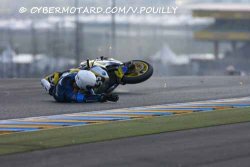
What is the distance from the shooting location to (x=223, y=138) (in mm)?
14594

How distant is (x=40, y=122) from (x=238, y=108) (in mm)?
5551

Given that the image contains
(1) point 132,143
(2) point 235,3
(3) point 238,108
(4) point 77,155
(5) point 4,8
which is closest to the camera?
(4) point 77,155

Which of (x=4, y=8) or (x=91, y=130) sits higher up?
(x=4, y=8)

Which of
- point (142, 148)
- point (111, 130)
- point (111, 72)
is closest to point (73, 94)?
point (111, 72)

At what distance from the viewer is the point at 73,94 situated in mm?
21156

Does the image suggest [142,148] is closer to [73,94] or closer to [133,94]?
[73,94]

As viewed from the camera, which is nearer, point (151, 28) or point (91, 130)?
point (91, 130)

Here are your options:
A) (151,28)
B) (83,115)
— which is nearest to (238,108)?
(83,115)

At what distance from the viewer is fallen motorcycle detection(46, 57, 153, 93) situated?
21.5m

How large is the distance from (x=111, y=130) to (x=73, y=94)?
5466 mm

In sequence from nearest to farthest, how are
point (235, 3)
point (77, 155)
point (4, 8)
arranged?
1. point (77, 155)
2. point (4, 8)
3. point (235, 3)

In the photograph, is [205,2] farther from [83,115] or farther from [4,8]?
[83,115]

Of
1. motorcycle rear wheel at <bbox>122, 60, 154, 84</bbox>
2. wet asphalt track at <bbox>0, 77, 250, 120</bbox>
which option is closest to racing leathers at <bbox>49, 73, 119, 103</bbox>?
wet asphalt track at <bbox>0, 77, 250, 120</bbox>

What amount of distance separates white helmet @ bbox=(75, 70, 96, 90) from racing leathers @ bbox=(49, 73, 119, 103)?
12.5 inches
